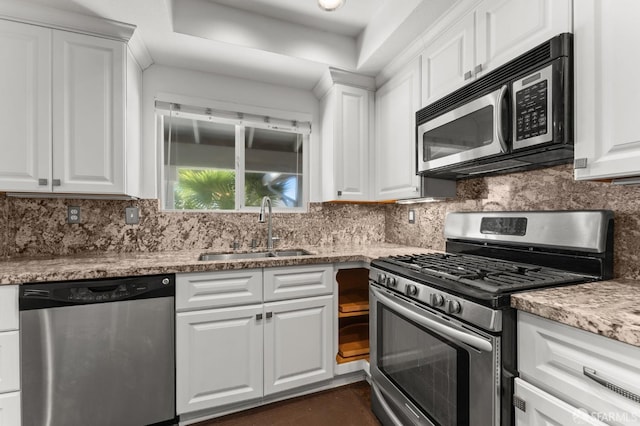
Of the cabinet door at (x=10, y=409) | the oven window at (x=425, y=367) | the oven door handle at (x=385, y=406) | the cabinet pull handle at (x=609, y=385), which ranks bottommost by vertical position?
the oven door handle at (x=385, y=406)

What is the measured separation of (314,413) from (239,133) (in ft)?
7.05

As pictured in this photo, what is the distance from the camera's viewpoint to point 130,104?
192 cm

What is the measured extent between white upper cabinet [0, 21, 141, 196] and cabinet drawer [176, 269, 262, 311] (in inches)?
29.4

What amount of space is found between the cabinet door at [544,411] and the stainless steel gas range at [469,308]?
35 mm

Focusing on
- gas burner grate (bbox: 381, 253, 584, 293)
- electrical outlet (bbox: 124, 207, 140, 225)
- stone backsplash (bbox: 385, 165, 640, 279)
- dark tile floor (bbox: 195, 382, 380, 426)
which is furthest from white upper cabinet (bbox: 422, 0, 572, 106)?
electrical outlet (bbox: 124, 207, 140, 225)

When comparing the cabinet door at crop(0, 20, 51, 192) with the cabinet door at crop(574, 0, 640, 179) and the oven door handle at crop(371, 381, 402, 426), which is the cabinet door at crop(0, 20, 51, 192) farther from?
the cabinet door at crop(574, 0, 640, 179)

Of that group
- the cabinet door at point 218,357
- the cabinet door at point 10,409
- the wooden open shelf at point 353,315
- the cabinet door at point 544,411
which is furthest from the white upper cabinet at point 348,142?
the cabinet door at point 10,409

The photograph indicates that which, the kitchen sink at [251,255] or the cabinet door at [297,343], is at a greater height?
the kitchen sink at [251,255]

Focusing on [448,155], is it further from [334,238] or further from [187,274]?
[187,274]

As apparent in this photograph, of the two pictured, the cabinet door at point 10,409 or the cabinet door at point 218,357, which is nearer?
the cabinet door at point 10,409

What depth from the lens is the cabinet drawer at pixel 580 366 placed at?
71 centimetres

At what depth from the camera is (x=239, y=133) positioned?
251 cm

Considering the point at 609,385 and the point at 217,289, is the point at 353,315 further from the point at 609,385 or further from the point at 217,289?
the point at 609,385

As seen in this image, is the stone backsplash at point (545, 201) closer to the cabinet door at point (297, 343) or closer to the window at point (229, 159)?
the cabinet door at point (297, 343)
